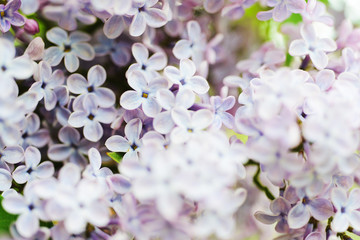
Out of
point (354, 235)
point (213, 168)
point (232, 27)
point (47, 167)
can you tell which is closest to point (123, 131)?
point (47, 167)

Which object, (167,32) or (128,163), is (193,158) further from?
(167,32)

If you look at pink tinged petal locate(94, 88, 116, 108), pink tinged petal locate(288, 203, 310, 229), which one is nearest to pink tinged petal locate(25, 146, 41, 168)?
pink tinged petal locate(94, 88, 116, 108)

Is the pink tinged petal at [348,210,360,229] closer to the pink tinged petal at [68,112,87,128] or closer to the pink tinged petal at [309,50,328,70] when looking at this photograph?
the pink tinged petal at [309,50,328,70]

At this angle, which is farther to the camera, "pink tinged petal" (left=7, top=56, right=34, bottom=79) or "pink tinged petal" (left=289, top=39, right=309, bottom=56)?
"pink tinged petal" (left=289, top=39, right=309, bottom=56)

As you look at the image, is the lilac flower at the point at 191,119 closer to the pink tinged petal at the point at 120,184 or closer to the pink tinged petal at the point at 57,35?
the pink tinged petal at the point at 120,184

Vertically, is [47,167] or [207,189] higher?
[207,189]

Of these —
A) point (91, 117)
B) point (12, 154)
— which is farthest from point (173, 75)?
point (12, 154)
